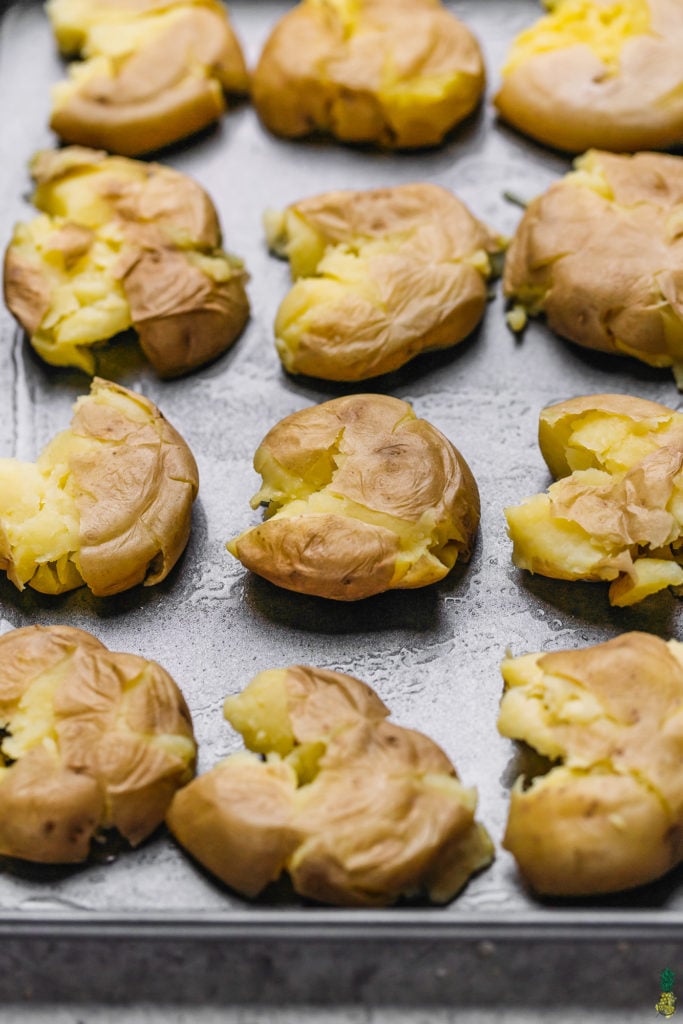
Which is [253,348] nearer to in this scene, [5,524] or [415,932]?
[5,524]

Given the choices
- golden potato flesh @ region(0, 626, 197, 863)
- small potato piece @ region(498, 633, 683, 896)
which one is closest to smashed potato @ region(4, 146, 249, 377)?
golden potato flesh @ region(0, 626, 197, 863)

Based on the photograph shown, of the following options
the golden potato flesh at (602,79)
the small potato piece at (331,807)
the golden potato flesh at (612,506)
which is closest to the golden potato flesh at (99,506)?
the small potato piece at (331,807)

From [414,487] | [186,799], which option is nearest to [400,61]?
[414,487]

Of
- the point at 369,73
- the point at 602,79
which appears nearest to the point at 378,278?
the point at 369,73

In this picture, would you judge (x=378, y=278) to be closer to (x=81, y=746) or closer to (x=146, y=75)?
(x=146, y=75)

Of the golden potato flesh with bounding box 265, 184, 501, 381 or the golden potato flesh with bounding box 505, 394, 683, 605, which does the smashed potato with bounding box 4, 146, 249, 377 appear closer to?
the golden potato flesh with bounding box 265, 184, 501, 381

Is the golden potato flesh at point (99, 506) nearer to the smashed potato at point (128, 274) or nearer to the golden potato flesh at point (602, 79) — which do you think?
the smashed potato at point (128, 274)

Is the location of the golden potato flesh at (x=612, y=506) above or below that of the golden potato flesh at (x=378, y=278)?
below
